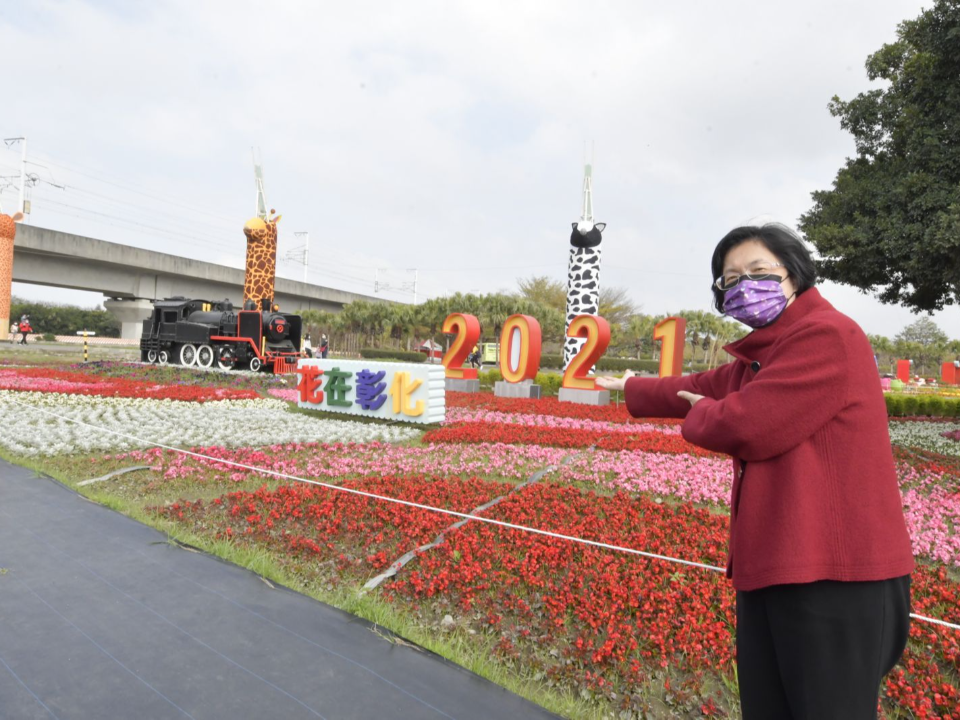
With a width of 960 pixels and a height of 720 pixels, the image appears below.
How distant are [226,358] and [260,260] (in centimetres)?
568

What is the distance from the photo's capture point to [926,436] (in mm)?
11891

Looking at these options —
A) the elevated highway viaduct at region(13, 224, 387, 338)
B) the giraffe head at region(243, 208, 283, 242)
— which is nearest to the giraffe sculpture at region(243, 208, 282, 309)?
the giraffe head at region(243, 208, 283, 242)

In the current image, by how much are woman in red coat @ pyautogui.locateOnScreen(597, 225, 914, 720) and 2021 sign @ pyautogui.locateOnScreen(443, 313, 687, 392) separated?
40.9 ft

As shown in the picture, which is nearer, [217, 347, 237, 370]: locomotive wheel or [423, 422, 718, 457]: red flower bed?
[423, 422, 718, 457]: red flower bed

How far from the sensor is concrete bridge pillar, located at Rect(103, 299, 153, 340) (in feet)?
135

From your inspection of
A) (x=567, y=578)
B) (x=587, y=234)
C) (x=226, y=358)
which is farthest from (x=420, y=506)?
(x=226, y=358)

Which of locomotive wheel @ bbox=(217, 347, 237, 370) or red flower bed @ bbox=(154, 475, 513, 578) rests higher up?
locomotive wheel @ bbox=(217, 347, 237, 370)

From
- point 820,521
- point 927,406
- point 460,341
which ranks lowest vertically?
point 820,521

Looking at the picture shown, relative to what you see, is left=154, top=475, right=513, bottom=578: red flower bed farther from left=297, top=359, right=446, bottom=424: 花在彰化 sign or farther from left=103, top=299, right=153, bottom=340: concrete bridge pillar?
left=103, top=299, right=153, bottom=340: concrete bridge pillar

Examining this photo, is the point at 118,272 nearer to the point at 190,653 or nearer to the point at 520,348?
the point at 520,348

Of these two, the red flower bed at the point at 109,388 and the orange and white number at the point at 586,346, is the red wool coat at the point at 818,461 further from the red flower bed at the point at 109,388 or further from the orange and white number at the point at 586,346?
the red flower bed at the point at 109,388

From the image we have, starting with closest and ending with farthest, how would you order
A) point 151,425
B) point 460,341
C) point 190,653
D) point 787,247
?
point 787,247 < point 190,653 < point 151,425 < point 460,341

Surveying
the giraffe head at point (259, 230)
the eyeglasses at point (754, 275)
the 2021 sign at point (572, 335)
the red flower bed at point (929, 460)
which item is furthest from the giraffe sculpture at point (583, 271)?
the eyeglasses at point (754, 275)

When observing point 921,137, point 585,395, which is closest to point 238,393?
point 585,395
